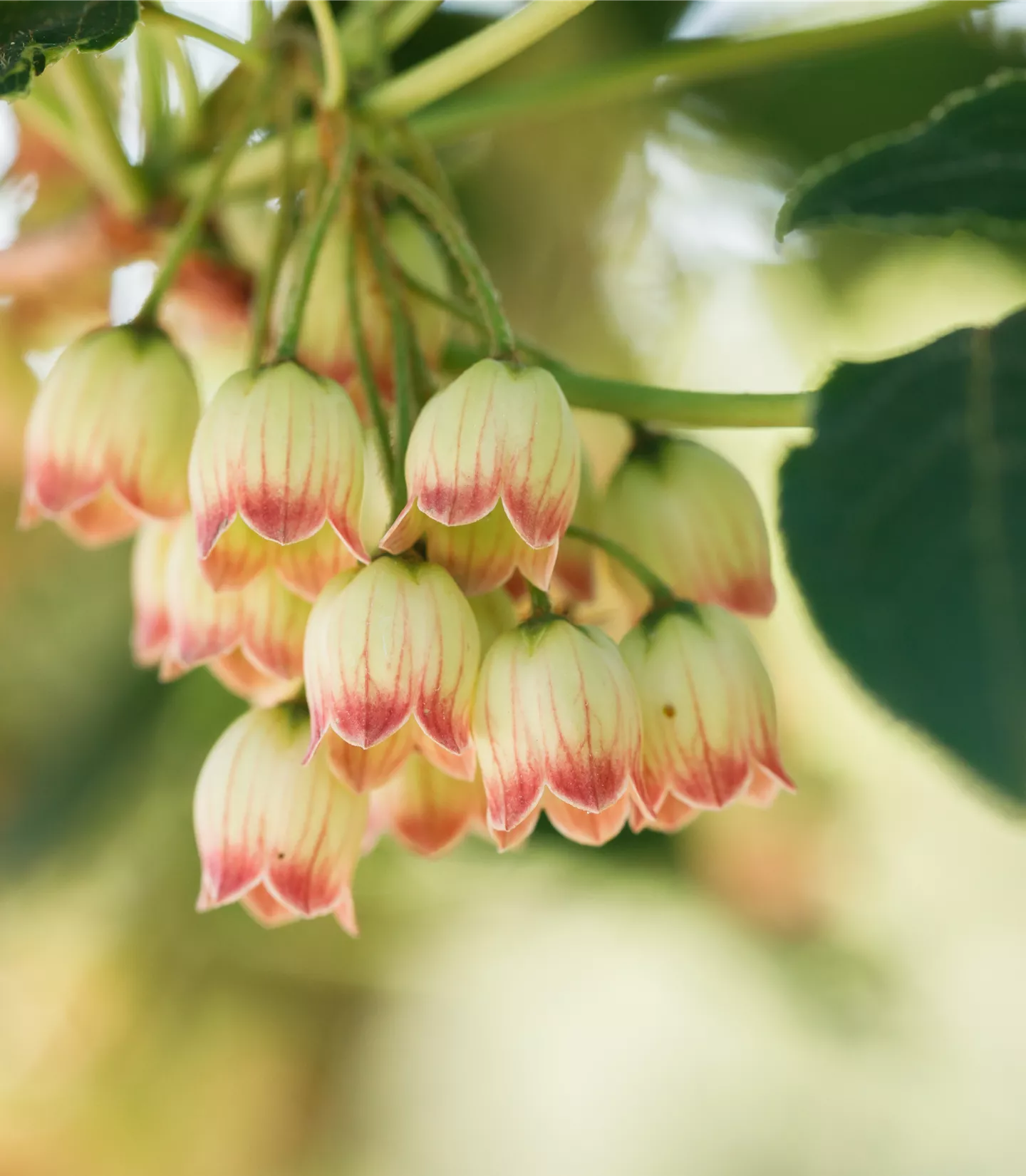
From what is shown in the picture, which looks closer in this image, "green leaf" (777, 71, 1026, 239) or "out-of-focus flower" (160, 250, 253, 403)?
"green leaf" (777, 71, 1026, 239)

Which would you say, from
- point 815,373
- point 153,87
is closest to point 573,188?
point 153,87

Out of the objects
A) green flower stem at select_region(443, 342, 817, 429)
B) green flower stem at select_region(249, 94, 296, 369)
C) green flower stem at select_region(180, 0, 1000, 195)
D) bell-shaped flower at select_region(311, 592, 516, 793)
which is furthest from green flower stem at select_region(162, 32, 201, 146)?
bell-shaped flower at select_region(311, 592, 516, 793)

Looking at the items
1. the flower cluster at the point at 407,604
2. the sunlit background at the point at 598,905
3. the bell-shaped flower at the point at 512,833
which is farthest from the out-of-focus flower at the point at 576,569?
the sunlit background at the point at 598,905

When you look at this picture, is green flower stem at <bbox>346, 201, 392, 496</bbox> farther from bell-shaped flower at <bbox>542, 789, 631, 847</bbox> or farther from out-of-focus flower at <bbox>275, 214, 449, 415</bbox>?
bell-shaped flower at <bbox>542, 789, 631, 847</bbox>

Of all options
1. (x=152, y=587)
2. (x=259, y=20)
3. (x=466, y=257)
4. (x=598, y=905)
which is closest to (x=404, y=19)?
(x=259, y=20)

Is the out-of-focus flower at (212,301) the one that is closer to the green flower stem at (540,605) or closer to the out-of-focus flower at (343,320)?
the out-of-focus flower at (343,320)

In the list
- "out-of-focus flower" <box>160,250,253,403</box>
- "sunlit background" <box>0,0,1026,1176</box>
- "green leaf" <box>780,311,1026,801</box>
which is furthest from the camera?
"sunlit background" <box>0,0,1026,1176</box>
